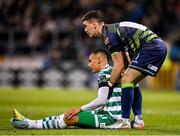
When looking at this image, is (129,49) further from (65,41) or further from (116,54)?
(65,41)

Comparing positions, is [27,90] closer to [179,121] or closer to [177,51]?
[177,51]

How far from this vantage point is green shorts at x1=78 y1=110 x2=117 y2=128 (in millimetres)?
11281

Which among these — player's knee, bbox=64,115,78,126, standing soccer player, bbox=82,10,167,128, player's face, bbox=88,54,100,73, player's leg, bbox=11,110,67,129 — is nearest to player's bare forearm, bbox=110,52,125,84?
standing soccer player, bbox=82,10,167,128

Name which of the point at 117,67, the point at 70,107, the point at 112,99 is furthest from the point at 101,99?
the point at 70,107

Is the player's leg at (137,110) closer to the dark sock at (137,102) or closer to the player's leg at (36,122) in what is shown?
the dark sock at (137,102)

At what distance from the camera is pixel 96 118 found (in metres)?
11.4

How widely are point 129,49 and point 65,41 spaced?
57.6 ft

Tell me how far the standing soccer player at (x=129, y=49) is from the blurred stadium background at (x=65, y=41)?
16.6 m

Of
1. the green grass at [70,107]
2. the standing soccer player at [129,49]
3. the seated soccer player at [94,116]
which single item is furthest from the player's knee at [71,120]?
the standing soccer player at [129,49]

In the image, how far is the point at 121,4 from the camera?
29.4m

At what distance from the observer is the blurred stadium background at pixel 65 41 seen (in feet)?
94.3

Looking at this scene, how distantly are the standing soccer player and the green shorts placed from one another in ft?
0.81

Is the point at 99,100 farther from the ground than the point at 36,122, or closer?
farther from the ground

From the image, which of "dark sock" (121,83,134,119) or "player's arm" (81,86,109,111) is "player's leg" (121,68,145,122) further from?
"player's arm" (81,86,109,111)
